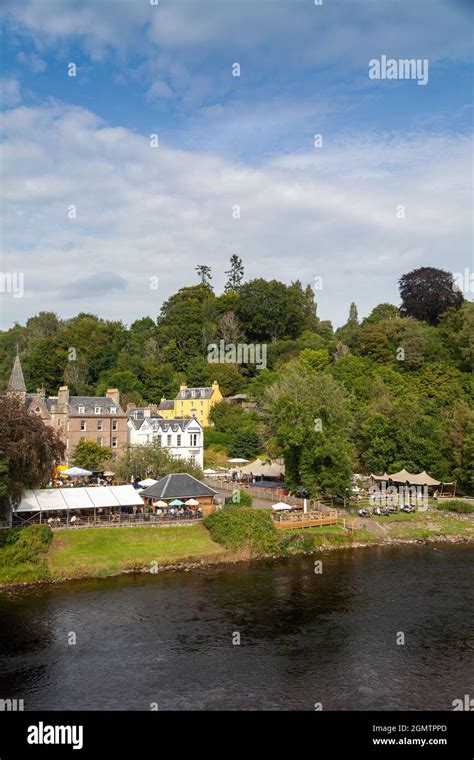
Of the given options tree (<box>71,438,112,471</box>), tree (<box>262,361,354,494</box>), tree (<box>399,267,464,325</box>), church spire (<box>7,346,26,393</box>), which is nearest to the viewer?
tree (<box>262,361,354,494</box>)

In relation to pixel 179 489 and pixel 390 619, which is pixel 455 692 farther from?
pixel 179 489

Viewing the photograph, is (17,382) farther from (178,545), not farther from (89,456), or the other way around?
(178,545)

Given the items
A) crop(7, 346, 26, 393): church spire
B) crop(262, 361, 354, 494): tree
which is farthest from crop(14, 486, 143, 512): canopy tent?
crop(7, 346, 26, 393): church spire

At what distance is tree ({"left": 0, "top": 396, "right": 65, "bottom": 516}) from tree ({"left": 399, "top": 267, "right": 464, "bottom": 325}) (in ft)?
247

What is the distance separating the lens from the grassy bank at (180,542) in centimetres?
4147

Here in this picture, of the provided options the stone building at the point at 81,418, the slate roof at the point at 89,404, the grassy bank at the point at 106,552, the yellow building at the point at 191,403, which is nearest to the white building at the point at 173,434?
the stone building at the point at 81,418

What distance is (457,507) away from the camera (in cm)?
5953

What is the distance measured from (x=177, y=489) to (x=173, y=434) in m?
21.8

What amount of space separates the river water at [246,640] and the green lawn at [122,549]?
1603mm

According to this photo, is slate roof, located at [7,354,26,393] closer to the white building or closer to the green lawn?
the white building

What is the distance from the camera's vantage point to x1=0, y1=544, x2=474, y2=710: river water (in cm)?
2623

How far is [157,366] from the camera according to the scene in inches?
4269
